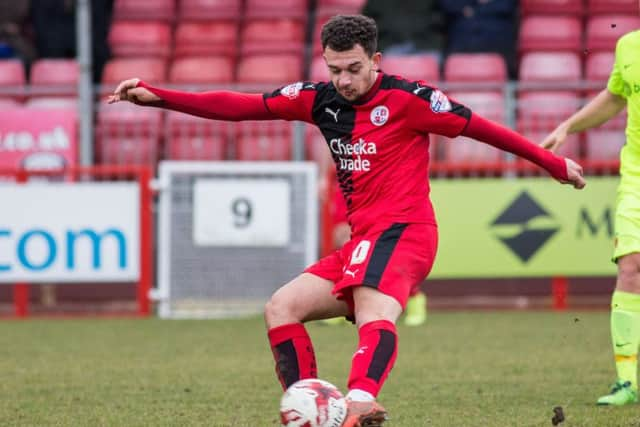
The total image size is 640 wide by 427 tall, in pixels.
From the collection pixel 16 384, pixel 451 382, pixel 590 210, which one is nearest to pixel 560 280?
pixel 590 210

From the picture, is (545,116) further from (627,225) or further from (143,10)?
(627,225)

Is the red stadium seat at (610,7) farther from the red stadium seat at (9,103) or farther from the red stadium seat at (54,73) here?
the red stadium seat at (9,103)

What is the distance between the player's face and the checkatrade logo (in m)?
7.45

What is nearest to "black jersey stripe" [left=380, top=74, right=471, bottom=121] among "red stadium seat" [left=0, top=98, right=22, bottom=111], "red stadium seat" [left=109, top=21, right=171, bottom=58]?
"red stadium seat" [left=0, top=98, right=22, bottom=111]

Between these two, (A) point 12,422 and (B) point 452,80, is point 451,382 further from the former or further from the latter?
(B) point 452,80

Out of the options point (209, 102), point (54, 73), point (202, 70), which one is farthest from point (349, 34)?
point (54, 73)

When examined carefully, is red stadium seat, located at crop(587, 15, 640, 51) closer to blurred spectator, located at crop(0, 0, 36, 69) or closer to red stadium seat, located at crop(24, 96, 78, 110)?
red stadium seat, located at crop(24, 96, 78, 110)

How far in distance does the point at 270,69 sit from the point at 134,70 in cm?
151

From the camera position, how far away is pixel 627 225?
21.6 ft

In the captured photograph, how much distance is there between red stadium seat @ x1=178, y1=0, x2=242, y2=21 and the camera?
15.0 meters

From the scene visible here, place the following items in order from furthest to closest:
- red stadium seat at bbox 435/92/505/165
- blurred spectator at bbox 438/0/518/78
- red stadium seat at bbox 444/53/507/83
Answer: blurred spectator at bbox 438/0/518/78
red stadium seat at bbox 444/53/507/83
red stadium seat at bbox 435/92/505/165

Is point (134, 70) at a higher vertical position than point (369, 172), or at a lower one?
higher

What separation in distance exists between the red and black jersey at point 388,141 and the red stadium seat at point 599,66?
9.19 m

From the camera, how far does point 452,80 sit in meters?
14.0
